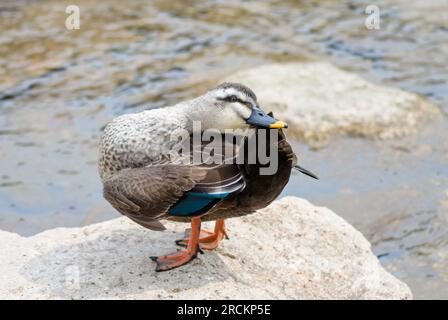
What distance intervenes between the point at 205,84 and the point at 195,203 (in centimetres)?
580

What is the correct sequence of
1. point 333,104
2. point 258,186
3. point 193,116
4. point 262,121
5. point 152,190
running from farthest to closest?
point 333,104 < point 193,116 < point 262,121 < point 258,186 < point 152,190

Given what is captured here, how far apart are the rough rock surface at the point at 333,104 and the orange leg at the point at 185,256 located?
3.83 meters

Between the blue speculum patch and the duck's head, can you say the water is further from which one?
the blue speculum patch

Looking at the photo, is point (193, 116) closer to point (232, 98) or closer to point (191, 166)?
point (232, 98)

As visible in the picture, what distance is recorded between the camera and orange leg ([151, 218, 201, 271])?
4887 mm

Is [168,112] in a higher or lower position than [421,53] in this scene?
higher

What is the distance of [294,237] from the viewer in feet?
18.3

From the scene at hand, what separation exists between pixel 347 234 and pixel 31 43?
6981mm

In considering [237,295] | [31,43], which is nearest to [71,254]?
[237,295]

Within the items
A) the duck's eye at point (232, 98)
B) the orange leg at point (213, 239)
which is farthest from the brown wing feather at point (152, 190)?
the orange leg at point (213, 239)

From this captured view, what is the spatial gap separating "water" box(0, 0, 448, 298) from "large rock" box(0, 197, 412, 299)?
1174mm

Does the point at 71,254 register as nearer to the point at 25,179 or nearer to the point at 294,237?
the point at 294,237

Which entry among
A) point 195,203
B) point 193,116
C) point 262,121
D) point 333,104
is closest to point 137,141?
point 193,116

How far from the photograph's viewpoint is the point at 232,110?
4723 millimetres
